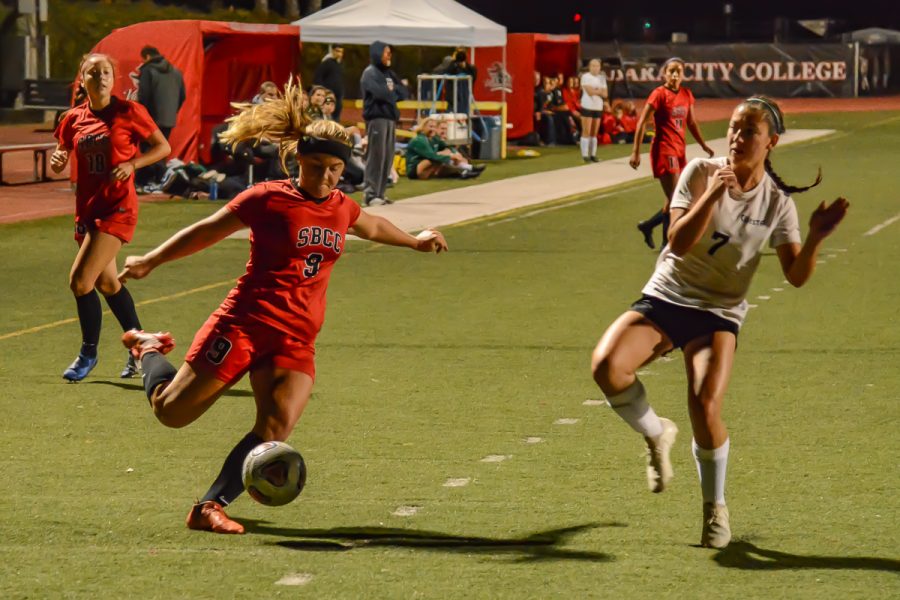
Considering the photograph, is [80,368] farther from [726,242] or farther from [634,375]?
[726,242]

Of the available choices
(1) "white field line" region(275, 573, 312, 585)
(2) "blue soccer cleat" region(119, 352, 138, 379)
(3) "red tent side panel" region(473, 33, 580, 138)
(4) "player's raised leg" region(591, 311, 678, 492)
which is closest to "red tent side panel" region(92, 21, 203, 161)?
(3) "red tent side panel" region(473, 33, 580, 138)

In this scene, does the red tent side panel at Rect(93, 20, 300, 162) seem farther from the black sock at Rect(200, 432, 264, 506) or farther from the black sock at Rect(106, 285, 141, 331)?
the black sock at Rect(200, 432, 264, 506)

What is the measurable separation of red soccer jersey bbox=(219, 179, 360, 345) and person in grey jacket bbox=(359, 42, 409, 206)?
14.1 m

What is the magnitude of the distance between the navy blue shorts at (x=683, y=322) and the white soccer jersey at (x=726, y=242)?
0.02 m

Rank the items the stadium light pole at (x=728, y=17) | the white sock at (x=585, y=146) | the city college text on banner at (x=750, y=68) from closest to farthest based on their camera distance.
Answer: the white sock at (x=585, y=146) → the city college text on banner at (x=750, y=68) → the stadium light pole at (x=728, y=17)

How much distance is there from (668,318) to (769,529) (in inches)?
34.5

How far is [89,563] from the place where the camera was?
5.49 m

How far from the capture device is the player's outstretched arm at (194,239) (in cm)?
594

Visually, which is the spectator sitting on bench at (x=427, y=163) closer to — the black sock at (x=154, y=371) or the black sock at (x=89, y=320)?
the black sock at (x=89, y=320)

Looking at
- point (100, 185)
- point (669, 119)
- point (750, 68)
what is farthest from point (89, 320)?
point (750, 68)

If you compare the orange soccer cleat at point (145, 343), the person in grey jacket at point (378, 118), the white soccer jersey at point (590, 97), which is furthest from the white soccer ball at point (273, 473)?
the white soccer jersey at point (590, 97)

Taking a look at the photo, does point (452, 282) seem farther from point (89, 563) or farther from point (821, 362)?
point (89, 563)

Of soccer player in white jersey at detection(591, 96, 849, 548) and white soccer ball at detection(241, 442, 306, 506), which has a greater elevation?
soccer player in white jersey at detection(591, 96, 849, 548)

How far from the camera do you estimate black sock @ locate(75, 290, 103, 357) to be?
30.4 ft
